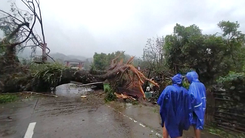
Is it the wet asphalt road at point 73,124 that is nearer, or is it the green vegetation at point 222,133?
the green vegetation at point 222,133

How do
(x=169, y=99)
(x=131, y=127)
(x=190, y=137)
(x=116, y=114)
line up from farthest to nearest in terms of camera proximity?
1. (x=116, y=114)
2. (x=131, y=127)
3. (x=190, y=137)
4. (x=169, y=99)

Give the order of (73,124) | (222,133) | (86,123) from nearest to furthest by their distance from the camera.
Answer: (222,133)
(73,124)
(86,123)

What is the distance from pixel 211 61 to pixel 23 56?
12067 mm

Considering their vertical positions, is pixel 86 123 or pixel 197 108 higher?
pixel 197 108

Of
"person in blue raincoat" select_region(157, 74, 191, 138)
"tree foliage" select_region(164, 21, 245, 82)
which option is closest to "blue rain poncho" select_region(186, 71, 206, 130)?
"person in blue raincoat" select_region(157, 74, 191, 138)

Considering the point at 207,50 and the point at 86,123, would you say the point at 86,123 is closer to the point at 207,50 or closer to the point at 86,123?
the point at 86,123

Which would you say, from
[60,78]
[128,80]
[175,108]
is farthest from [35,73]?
[175,108]

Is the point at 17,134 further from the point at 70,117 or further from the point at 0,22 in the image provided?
the point at 0,22

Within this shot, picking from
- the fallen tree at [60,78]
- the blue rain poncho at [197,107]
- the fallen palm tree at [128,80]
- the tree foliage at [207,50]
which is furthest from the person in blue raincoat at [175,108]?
the fallen tree at [60,78]

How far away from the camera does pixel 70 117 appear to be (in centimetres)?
552

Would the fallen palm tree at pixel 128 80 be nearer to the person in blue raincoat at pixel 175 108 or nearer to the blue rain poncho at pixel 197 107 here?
the blue rain poncho at pixel 197 107

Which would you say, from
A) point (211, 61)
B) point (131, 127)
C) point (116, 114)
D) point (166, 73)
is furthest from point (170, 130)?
point (166, 73)

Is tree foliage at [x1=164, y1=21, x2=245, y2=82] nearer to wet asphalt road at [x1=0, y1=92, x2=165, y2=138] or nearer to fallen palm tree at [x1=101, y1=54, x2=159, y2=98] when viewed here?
fallen palm tree at [x1=101, y1=54, x2=159, y2=98]

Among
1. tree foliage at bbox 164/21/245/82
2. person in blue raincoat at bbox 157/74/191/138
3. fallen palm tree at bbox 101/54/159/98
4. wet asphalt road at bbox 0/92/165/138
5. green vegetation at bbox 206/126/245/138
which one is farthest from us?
fallen palm tree at bbox 101/54/159/98
